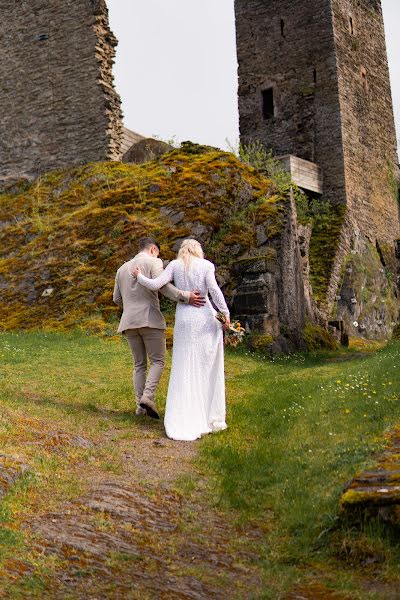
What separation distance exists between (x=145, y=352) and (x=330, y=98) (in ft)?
79.1

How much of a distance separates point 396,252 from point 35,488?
99.3 ft

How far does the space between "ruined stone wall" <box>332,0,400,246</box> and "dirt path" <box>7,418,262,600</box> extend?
26116 mm

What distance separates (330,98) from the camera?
102ft

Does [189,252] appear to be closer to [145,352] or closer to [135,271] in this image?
[135,271]

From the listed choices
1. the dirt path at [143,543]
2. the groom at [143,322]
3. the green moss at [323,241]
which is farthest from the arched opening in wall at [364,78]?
the dirt path at [143,543]

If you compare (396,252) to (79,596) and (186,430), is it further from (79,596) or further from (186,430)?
(79,596)

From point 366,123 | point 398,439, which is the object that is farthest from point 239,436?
point 366,123

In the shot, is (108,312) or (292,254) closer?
(108,312)

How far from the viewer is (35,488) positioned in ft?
17.9

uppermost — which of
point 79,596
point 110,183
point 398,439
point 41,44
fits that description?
point 41,44

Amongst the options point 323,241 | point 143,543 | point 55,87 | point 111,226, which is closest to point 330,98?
point 323,241

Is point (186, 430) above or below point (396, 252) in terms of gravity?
below

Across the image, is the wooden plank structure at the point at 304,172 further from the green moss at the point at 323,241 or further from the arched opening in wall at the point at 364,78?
the arched opening in wall at the point at 364,78

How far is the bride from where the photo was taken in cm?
796
